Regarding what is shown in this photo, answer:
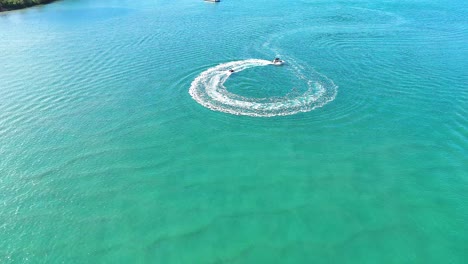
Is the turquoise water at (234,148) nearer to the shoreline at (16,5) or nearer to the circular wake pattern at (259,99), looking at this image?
the circular wake pattern at (259,99)

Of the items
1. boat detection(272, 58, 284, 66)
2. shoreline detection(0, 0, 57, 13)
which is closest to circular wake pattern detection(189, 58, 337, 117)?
boat detection(272, 58, 284, 66)

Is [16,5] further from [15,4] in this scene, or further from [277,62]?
[277,62]

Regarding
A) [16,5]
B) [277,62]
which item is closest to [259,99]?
[277,62]

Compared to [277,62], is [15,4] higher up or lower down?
higher up

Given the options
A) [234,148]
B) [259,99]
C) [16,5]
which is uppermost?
[16,5]

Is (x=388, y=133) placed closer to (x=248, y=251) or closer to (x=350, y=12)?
(x=248, y=251)

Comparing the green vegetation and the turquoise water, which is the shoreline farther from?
the turquoise water
